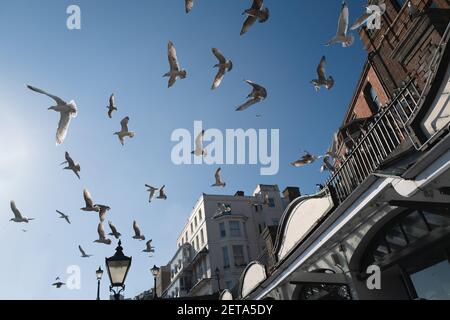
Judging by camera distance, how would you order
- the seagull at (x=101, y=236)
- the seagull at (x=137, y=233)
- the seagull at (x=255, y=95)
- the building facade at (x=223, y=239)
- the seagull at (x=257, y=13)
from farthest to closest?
1. the building facade at (x=223, y=239)
2. the seagull at (x=137, y=233)
3. the seagull at (x=101, y=236)
4. the seagull at (x=255, y=95)
5. the seagull at (x=257, y=13)

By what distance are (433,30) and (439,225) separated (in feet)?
22.0

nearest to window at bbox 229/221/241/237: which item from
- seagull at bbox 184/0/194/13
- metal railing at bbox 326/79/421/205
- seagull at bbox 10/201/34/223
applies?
seagull at bbox 10/201/34/223

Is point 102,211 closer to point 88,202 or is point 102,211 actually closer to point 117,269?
point 88,202

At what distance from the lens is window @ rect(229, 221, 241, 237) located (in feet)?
147

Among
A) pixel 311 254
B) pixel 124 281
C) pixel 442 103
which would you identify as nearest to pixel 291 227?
pixel 311 254

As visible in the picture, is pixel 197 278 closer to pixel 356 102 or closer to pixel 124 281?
pixel 356 102

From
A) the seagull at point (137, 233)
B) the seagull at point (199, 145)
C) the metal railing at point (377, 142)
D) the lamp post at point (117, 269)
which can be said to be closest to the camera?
the metal railing at point (377, 142)

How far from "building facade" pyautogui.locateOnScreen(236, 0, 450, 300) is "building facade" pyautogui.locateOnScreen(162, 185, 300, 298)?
2697 cm

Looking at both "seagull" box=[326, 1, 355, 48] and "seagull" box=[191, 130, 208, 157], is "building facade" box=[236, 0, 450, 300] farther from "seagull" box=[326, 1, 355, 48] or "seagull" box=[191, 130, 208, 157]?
"seagull" box=[191, 130, 208, 157]

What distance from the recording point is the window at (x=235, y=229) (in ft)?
147

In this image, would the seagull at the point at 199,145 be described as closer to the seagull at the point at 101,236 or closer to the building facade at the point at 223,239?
the seagull at the point at 101,236

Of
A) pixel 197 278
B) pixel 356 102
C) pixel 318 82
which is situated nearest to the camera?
pixel 318 82

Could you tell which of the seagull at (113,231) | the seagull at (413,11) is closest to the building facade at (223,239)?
the seagull at (113,231)

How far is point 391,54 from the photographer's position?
11.6m
